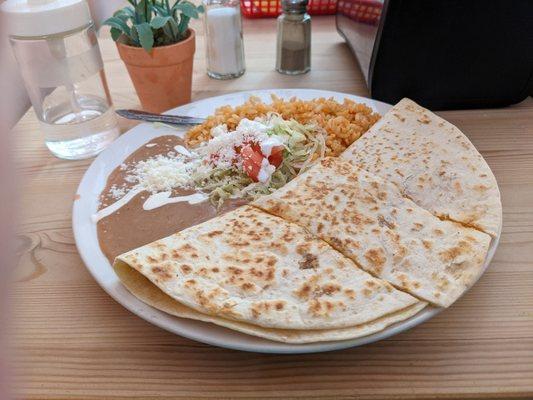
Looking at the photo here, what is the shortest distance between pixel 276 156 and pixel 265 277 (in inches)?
20.9

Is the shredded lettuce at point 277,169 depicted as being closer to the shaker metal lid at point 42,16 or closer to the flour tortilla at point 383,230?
the flour tortilla at point 383,230

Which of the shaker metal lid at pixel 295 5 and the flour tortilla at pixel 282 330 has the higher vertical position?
the shaker metal lid at pixel 295 5

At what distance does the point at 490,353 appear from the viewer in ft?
3.11

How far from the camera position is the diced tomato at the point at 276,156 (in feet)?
4.69

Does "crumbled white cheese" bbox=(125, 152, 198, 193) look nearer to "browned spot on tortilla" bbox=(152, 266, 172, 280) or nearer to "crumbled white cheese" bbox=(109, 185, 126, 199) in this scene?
"crumbled white cheese" bbox=(109, 185, 126, 199)

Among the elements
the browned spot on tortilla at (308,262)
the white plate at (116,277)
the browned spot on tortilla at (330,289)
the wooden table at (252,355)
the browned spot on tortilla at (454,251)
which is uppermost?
the browned spot on tortilla at (454,251)

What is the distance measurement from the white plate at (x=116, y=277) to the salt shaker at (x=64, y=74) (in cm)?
14

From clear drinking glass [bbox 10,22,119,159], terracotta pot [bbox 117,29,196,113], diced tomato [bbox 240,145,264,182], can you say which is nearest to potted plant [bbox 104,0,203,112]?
terracotta pot [bbox 117,29,196,113]

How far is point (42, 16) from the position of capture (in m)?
1.36

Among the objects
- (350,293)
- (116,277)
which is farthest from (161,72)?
(350,293)

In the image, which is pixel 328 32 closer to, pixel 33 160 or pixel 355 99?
pixel 355 99

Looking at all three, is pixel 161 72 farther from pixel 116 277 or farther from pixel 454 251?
pixel 454 251

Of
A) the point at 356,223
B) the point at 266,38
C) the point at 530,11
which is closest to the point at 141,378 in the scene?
the point at 356,223

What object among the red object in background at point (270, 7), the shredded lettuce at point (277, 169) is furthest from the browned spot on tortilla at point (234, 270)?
the red object in background at point (270, 7)
